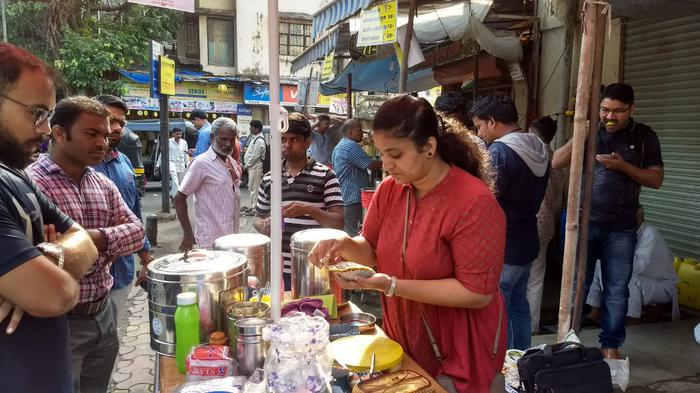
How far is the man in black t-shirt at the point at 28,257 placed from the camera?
125 centimetres

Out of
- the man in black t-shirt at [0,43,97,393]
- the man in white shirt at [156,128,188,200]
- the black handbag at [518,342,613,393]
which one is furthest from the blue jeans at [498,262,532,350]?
the man in white shirt at [156,128,188,200]

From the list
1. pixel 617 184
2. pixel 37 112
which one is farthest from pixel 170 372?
pixel 617 184

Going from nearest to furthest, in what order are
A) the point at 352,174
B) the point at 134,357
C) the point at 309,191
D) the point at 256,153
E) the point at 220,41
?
1. the point at 309,191
2. the point at 134,357
3. the point at 352,174
4. the point at 256,153
5. the point at 220,41

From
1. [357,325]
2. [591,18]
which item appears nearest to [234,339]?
[357,325]

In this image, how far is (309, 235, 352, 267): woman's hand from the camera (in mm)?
1972

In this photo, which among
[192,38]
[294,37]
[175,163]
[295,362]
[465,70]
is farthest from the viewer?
[294,37]

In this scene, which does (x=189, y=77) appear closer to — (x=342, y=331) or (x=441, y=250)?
(x=342, y=331)

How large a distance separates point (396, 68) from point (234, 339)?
6.96 m

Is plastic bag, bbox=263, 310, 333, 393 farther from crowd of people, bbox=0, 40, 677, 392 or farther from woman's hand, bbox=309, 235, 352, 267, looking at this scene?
woman's hand, bbox=309, 235, 352, 267

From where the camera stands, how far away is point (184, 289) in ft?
5.47

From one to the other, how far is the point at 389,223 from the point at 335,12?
299 centimetres

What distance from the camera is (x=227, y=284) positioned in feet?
5.80

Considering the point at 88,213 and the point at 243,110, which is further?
the point at 243,110

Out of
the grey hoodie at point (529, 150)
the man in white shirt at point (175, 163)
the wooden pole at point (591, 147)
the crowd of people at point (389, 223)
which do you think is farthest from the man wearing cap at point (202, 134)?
the wooden pole at point (591, 147)
